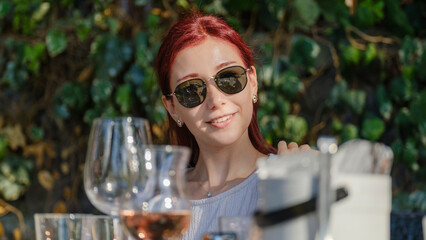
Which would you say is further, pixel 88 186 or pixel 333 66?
pixel 333 66

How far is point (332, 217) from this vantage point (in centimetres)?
80

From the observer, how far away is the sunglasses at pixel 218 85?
5.53 ft

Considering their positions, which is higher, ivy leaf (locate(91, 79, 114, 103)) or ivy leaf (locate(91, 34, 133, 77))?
ivy leaf (locate(91, 34, 133, 77))

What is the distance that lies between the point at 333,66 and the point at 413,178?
0.64 m

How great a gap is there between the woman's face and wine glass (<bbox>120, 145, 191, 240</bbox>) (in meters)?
0.76

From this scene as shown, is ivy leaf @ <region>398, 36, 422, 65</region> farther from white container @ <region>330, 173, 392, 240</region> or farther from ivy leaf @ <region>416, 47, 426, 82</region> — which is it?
white container @ <region>330, 173, 392, 240</region>

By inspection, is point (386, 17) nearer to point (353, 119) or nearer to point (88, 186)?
point (353, 119)

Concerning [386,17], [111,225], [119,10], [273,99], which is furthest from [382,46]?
[111,225]

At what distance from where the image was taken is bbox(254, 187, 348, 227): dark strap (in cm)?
77

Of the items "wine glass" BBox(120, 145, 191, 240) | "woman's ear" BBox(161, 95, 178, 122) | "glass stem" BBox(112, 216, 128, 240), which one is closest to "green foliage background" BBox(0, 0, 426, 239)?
"woman's ear" BBox(161, 95, 178, 122)

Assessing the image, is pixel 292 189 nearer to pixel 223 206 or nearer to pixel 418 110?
pixel 223 206

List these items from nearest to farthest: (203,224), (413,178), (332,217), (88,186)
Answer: (332,217) < (88,186) < (203,224) < (413,178)

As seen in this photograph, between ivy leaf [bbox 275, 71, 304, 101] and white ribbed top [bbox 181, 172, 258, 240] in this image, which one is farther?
ivy leaf [bbox 275, 71, 304, 101]

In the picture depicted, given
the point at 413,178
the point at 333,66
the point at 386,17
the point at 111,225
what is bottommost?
the point at 413,178
